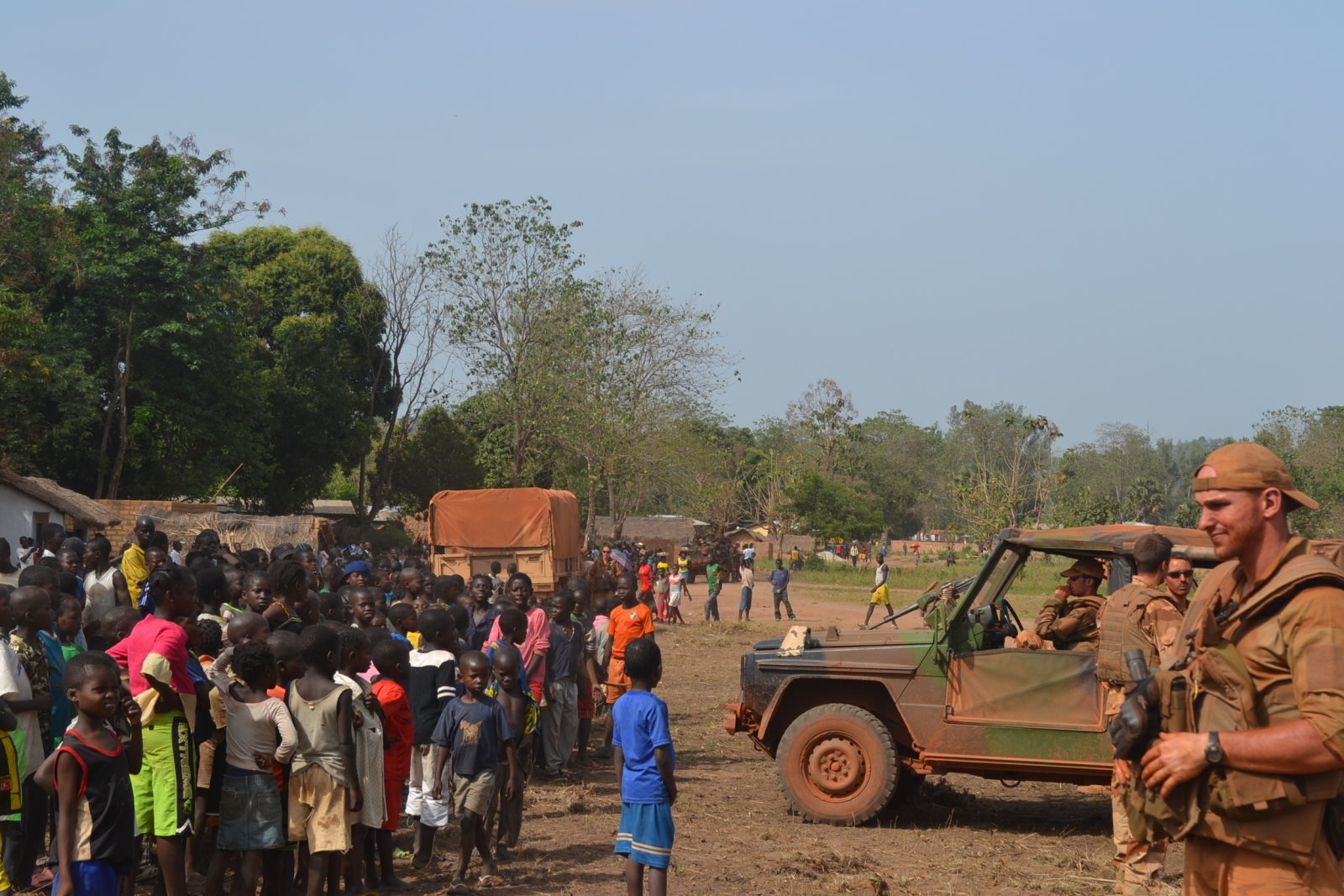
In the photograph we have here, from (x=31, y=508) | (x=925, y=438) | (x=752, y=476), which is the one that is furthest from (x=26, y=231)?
(x=925, y=438)

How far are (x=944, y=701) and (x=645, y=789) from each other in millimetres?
3369

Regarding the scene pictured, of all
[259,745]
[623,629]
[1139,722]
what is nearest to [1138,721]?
[1139,722]

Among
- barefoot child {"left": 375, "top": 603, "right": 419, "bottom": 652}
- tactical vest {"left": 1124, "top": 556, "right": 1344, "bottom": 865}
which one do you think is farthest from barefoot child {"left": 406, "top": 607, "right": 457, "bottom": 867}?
tactical vest {"left": 1124, "top": 556, "right": 1344, "bottom": 865}

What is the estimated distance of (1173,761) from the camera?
3.12 metres

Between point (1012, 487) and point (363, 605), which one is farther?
point (1012, 487)

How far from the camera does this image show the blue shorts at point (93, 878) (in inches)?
184

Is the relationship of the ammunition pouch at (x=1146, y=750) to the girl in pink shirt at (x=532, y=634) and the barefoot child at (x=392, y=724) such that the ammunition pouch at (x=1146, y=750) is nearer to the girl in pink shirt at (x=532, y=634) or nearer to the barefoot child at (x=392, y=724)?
the barefoot child at (x=392, y=724)

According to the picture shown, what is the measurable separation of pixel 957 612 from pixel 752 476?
2369 inches

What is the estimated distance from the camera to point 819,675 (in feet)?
28.0

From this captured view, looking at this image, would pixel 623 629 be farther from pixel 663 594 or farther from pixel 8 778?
pixel 663 594

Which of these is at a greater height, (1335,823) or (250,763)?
(1335,823)

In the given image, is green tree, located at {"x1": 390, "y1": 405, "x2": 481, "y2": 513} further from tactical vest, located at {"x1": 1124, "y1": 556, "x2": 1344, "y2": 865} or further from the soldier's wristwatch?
the soldier's wristwatch

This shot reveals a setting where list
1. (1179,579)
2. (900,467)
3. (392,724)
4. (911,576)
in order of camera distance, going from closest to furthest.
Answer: (392,724) → (1179,579) → (911,576) → (900,467)

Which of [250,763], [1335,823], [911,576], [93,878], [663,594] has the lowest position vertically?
[911,576]
